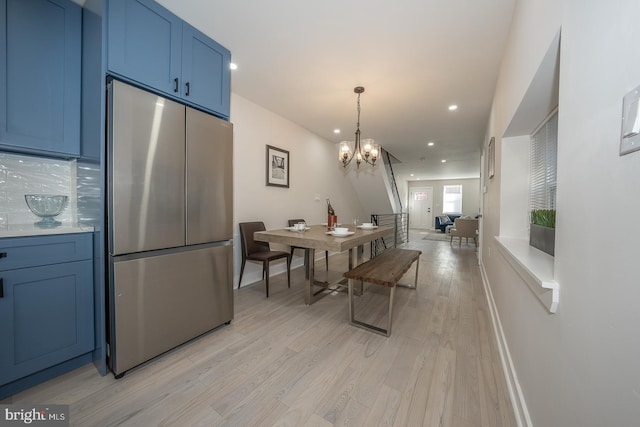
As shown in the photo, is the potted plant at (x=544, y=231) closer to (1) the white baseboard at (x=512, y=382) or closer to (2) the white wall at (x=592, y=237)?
(2) the white wall at (x=592, y=237)

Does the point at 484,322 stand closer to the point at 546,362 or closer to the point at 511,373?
the point at 511,373

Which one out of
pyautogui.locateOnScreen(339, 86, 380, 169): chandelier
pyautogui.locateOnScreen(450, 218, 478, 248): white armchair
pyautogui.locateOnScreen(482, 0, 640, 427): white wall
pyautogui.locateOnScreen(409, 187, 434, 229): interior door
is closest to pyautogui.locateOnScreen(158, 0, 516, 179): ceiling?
pyautogui.locateOnScreen(339, 86, 380, 169): chandelier

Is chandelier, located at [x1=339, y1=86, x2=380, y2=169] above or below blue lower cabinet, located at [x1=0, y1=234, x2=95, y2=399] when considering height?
above

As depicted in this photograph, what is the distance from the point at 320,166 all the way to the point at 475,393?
4.21 metres

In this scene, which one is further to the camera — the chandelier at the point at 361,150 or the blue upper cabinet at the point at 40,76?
the chandelier at the point at 361,150

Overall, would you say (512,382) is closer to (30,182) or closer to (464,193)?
(30,182)

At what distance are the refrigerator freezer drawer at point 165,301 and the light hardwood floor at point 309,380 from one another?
0.14m

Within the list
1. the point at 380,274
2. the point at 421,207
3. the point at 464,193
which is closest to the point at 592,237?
the point at 380,274

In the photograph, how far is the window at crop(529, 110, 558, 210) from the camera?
1.64 meters

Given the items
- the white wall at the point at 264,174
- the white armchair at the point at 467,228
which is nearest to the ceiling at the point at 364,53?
the white wall at the point at 264,174

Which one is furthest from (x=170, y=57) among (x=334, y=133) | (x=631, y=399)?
(x=334, y=133)

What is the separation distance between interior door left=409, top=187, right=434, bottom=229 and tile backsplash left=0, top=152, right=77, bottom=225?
1242cm

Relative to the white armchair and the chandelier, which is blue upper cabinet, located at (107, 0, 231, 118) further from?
the white armchair

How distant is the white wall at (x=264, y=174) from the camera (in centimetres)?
327
